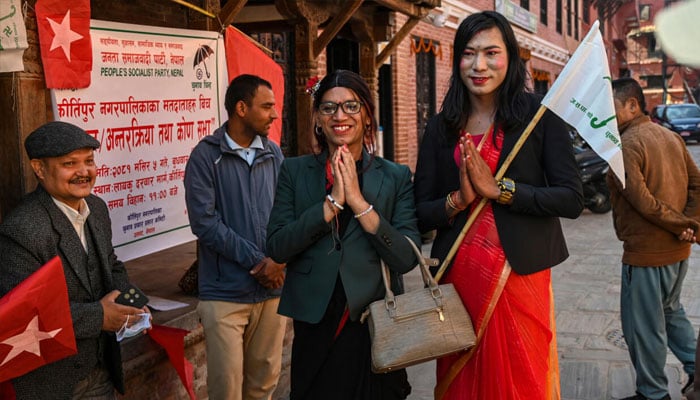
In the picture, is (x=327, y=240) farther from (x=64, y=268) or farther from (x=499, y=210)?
(x=64, y=268)

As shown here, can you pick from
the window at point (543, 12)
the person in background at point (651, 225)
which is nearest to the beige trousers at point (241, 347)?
the person in background at point (651, 225)

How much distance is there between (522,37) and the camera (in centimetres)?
2053

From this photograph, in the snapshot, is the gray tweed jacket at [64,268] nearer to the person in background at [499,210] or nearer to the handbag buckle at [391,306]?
the handbag buckle at [391,306]

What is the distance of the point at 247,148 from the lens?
12.4 ft

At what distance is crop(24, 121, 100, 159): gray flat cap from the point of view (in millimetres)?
2735

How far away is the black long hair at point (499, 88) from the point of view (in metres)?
2.77

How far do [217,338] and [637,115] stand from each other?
2756mm

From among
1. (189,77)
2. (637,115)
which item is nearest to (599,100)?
(637,115)

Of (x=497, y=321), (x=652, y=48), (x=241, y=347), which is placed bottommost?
(x=241, y=347)

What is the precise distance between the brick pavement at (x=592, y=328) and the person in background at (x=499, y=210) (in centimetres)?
203

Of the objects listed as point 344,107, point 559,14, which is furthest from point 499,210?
point 559,14

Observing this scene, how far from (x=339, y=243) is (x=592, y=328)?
397 cm

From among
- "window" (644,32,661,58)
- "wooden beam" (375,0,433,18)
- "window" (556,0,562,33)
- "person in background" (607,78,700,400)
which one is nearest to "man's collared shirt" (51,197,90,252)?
"person in background" (607,78,700,400)

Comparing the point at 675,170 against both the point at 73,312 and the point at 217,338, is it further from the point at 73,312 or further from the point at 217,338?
the point at 73,312
